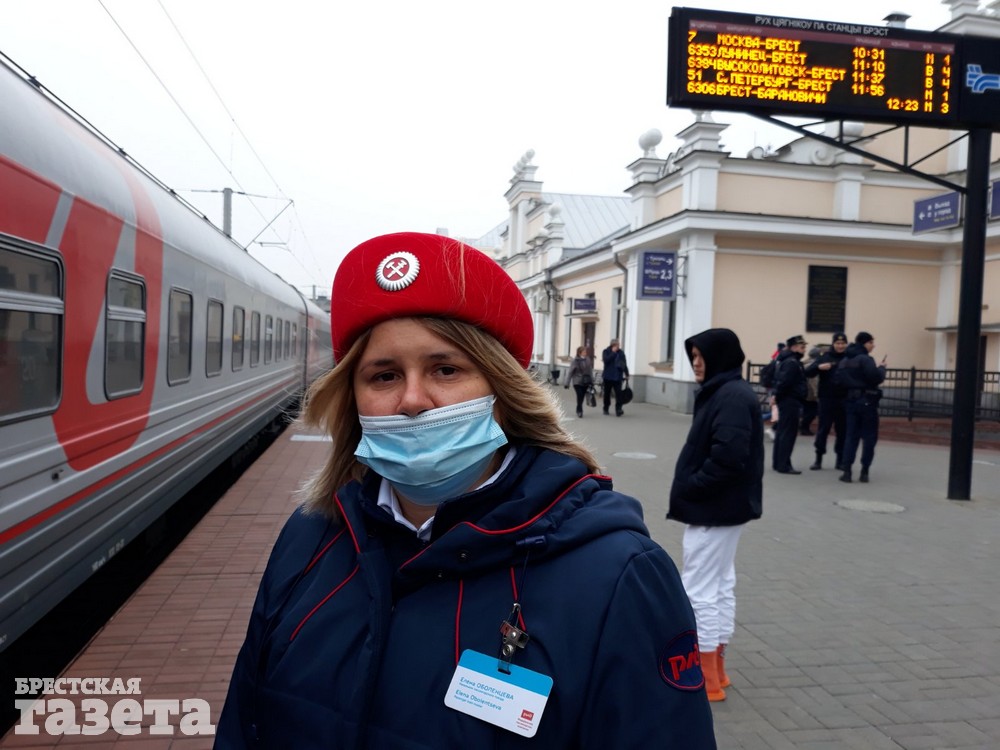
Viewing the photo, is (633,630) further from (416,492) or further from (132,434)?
(132,434)

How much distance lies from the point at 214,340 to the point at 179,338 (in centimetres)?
184

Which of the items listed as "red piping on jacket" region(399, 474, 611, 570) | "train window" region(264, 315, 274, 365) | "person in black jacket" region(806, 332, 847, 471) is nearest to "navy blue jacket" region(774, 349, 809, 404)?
"person in black jacket" region(806, 332, 847, 471)

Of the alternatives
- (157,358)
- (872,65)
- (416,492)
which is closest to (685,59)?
(872,65)

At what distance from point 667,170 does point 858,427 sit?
44.7 feet

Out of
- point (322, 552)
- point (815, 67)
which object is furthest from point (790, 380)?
point (322, 552)

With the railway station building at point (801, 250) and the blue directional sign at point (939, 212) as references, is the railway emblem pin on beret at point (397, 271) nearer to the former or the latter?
the blue directional sign at point (939, 212)

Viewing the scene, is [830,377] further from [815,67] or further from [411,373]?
[411,373]

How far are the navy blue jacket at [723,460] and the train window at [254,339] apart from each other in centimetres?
935

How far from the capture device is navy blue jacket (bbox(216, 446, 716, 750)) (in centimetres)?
121

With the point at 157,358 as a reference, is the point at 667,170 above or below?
above

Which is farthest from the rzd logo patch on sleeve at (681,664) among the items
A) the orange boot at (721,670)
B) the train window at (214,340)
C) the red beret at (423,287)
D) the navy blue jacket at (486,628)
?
the train window at (214,340)

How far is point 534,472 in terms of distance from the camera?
A: 1471 millimetres

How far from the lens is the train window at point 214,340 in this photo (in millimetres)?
8719

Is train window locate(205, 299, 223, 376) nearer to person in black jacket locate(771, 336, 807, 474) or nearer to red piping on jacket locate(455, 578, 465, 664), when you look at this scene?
person in black jacket locate(771, 336, 807, 474)
